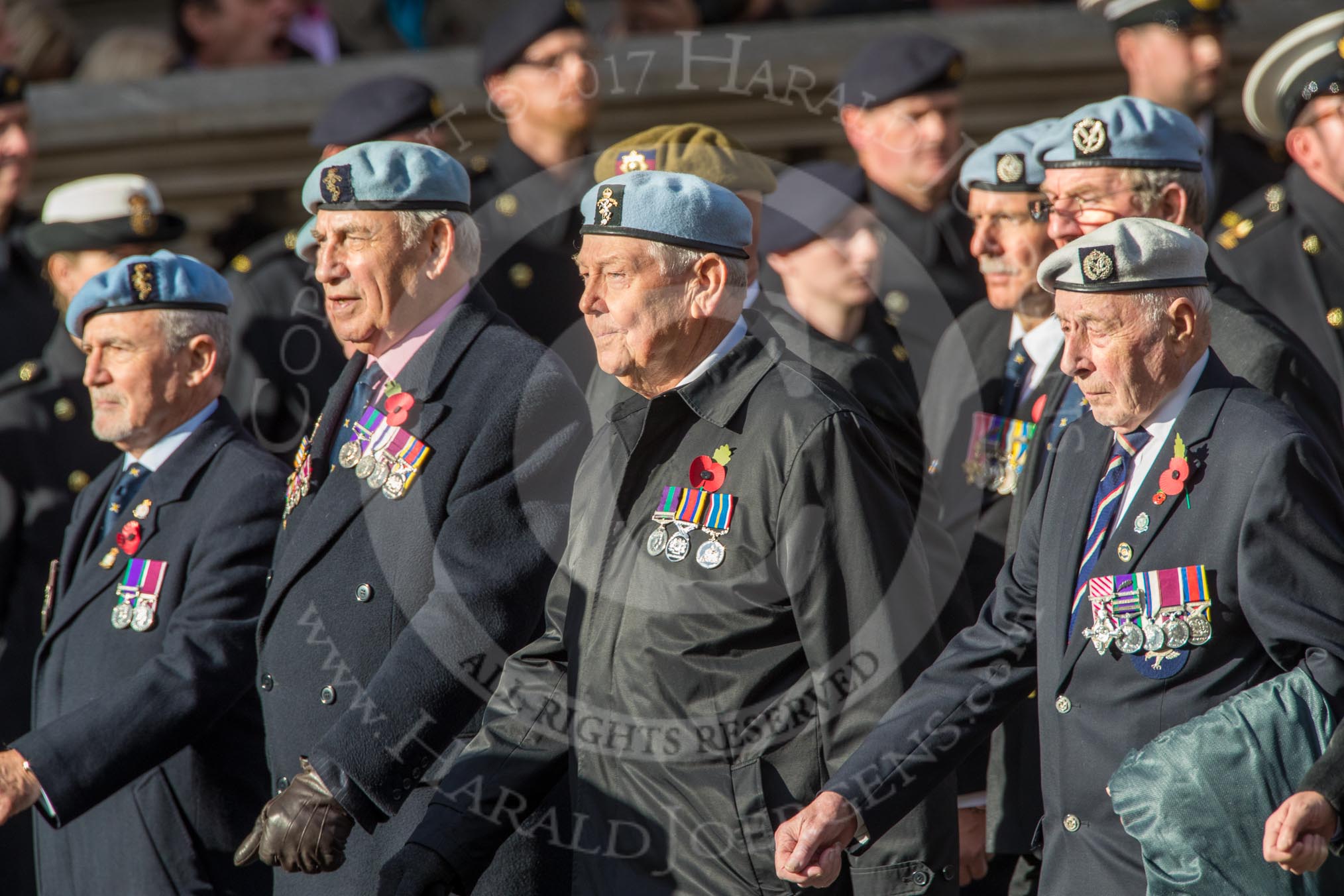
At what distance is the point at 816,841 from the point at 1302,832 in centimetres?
86

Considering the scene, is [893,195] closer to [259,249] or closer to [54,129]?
[259,249]

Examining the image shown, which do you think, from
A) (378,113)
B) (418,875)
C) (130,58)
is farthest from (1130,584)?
(130,58)

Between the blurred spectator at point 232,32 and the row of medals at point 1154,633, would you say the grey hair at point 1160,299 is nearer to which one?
the row of medals at point 1154,633

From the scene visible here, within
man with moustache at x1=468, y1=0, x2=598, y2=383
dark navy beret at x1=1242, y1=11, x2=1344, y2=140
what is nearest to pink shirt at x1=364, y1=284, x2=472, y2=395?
man with moustache at x1=468, y1=0, x2=598, y2=383

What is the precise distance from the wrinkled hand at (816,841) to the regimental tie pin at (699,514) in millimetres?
536

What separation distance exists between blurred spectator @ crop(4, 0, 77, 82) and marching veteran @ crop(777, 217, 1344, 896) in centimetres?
603

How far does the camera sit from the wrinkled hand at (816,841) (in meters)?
3.50

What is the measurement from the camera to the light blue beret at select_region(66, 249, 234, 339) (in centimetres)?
522

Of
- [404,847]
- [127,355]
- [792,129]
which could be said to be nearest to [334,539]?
[404,847]

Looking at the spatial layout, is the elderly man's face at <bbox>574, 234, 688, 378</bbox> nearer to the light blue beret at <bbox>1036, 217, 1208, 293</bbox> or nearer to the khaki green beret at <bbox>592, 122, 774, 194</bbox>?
the light blue beret at <bbox>1036, 217, 1208, 293</bbox>

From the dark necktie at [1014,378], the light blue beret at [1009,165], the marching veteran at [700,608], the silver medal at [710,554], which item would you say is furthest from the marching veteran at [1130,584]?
the light blue beret at [1009,165]

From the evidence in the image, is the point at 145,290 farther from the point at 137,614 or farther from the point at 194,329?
the point at 137,614

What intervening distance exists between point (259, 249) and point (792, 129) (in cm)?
218

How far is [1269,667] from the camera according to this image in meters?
3.49
